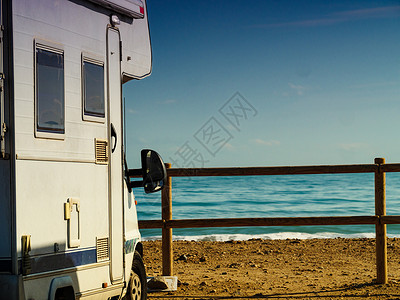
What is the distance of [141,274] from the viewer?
5.21 metres

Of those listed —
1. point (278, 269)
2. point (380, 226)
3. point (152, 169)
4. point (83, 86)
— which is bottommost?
point (278, 269)

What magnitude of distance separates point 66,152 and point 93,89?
56 cm

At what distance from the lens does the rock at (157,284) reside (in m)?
6.86

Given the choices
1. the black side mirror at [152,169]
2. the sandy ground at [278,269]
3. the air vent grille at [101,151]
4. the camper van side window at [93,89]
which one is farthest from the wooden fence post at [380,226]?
the camper van side window at [93,89]

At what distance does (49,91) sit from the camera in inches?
145

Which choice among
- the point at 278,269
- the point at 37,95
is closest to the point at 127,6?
the point at 37,95

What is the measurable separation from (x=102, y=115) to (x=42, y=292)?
1.36m

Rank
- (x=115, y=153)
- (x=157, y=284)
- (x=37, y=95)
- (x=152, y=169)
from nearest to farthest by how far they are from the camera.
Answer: (x=37, y=95), (x=115, y=153), (x=152, y=169), (x=157, y=284)

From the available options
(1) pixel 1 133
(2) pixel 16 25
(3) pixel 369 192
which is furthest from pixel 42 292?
(3) pixel 369 192

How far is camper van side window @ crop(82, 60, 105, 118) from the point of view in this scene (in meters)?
4.01

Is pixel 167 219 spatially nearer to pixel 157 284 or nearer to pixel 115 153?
pixel 157 284

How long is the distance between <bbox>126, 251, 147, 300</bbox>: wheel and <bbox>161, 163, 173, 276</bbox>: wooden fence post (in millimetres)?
1688

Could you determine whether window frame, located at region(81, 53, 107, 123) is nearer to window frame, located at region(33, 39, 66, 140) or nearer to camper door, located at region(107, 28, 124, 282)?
camper door, located at region(107, 28, 124, 282)

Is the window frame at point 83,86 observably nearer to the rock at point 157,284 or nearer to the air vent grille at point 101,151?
the air vent grille at point 101,151
